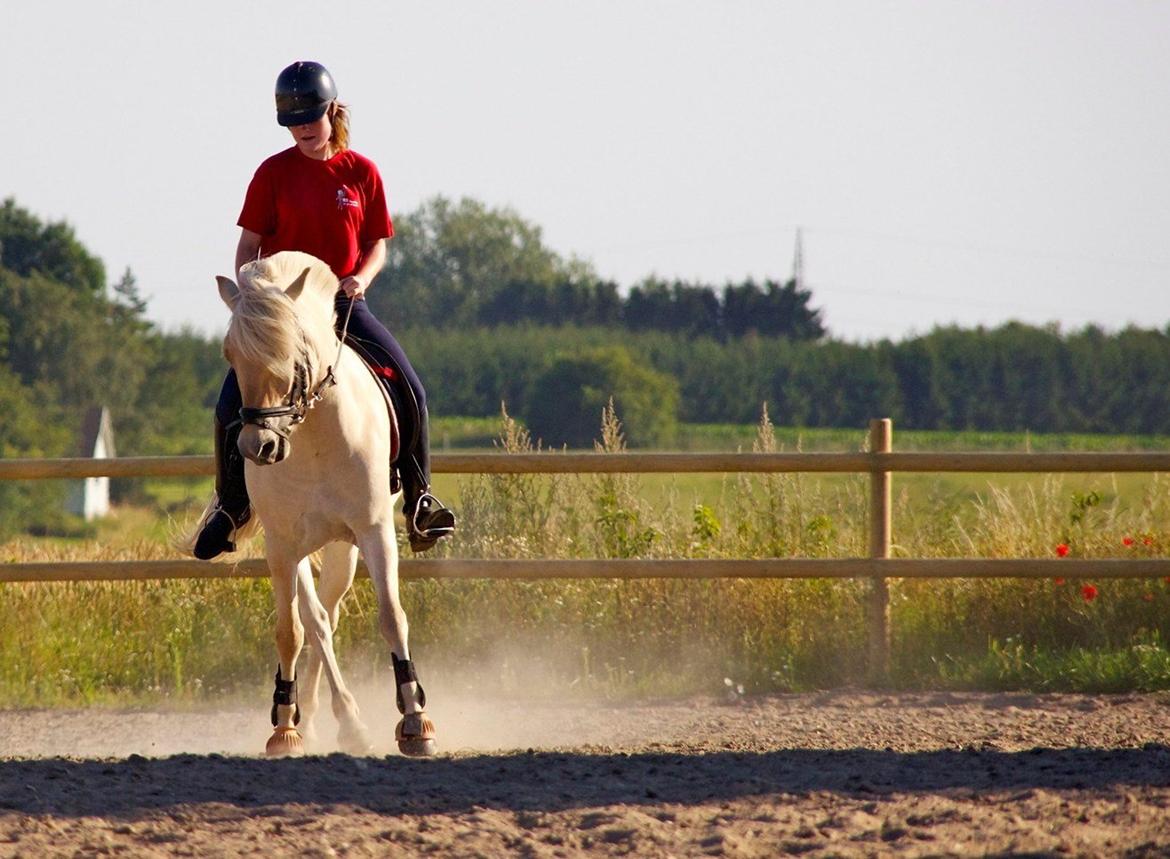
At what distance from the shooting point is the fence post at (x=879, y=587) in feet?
28.0

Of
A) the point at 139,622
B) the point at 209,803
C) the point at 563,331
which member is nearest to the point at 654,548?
the point at 139,622

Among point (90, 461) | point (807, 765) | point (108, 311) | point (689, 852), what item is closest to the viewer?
point (689, 852)

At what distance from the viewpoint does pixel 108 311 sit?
2677 inches

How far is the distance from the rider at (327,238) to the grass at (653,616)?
Result: 2.67 m

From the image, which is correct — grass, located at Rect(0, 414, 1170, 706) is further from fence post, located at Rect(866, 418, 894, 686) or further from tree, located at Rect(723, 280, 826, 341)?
tree, located at Rect(723, 280, 826, 341)

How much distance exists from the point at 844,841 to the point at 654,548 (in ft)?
16.9

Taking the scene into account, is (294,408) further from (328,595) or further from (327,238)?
(328,595)

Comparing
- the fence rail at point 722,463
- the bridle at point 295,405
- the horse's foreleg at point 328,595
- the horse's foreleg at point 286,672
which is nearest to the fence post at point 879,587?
the fence rail at point 722,463

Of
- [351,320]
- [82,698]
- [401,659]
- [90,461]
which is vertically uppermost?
[351,320]

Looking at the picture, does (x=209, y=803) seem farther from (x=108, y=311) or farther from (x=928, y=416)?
(x=108, y=311)

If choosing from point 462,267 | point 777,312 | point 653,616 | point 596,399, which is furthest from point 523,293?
point 653,616

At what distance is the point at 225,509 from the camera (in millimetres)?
6414

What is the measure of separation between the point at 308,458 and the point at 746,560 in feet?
10.7

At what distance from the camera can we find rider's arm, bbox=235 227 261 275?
636 centimetres
